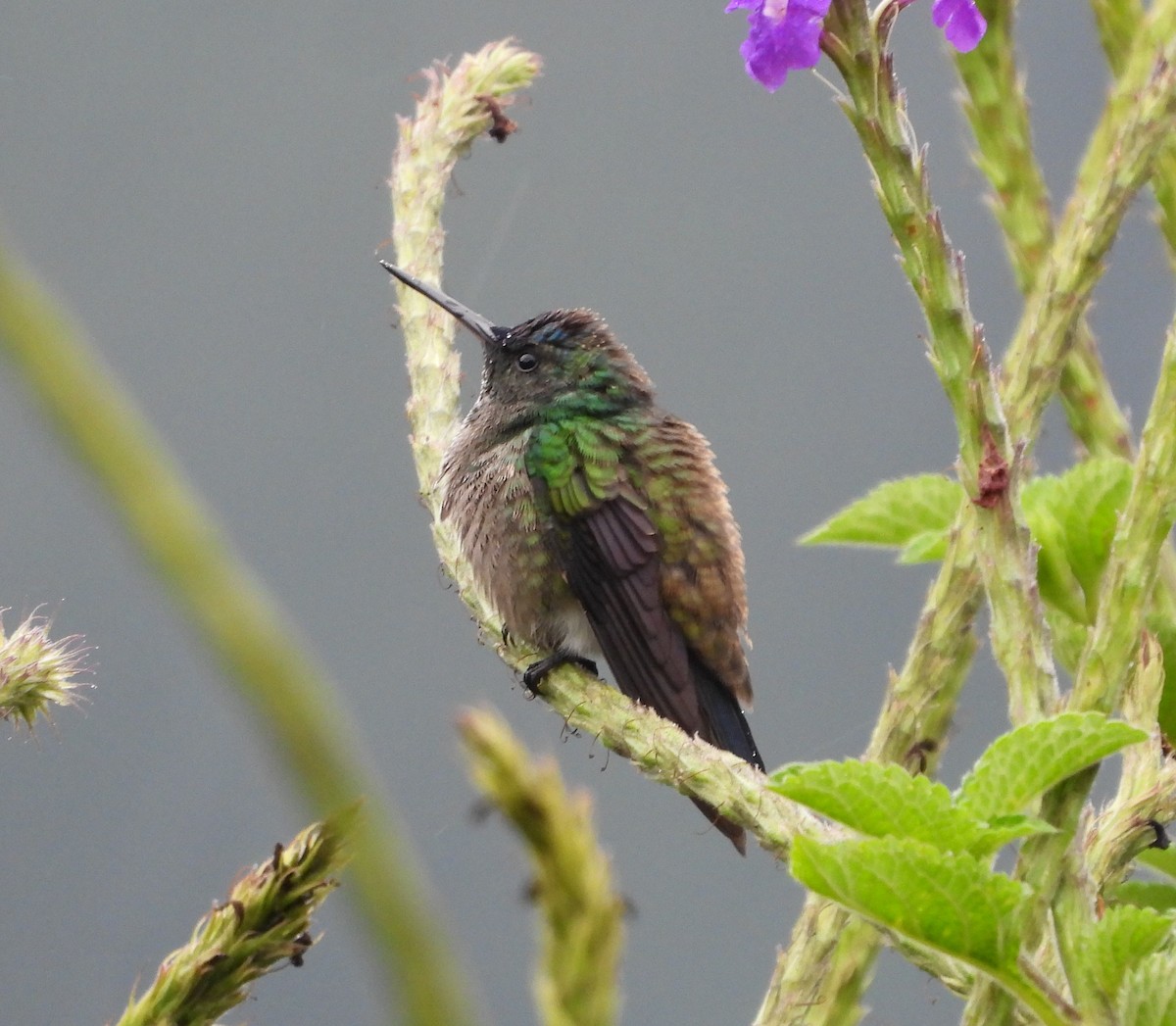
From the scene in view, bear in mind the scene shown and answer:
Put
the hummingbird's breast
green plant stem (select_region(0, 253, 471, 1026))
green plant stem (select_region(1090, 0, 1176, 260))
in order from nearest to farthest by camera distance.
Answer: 1. green plant stem (select_region(0, 253, 471, 1026))
2. green plant stem (select_region(1090, 0, 1176, 260))
3. the hummingbird's breast

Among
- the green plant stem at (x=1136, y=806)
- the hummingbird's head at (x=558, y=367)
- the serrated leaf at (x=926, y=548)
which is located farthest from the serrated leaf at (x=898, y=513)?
the hummingbird's head at (x=558, y=367)

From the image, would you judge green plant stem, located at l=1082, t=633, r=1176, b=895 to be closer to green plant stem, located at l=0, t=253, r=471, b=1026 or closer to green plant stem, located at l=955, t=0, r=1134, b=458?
green plant stem, located at l=955, t=0, r=1134, b=458

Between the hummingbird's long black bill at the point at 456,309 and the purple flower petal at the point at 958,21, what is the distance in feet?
6.96

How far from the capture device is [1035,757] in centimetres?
135

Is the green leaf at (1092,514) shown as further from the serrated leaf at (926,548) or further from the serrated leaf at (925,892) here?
the serrated leaf at (925,892)

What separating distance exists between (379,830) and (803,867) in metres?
1.08

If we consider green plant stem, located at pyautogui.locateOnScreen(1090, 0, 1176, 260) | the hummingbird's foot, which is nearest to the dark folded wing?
the hummingbird's foot

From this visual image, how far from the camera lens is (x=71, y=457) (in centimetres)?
25

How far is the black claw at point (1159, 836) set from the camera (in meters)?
1.63

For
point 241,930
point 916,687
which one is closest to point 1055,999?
point 241,930

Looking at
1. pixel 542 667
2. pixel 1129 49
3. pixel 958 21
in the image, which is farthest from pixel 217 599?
pixel 542 667

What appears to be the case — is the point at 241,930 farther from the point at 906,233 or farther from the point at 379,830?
the point at 379,830

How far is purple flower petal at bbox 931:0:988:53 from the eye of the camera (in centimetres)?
153

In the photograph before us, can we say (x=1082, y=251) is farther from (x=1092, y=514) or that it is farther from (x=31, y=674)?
(x=31, y=674)
